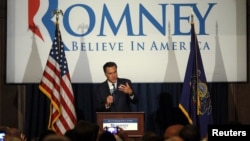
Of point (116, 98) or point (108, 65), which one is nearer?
point (108, 65)

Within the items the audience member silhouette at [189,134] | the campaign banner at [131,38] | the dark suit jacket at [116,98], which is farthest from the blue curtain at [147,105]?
the audience member silhouette at [189,134]

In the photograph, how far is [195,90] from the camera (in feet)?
31.0

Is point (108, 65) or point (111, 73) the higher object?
point (108, 65)

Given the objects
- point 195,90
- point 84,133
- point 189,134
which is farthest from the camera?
point 195,90

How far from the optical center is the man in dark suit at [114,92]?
9578mm

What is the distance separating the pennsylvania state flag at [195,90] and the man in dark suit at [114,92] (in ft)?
2.83

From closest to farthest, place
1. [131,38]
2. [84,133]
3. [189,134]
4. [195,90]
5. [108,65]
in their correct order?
[84,133] → [189,134] → [195,90] → [108,65] → [131,38]

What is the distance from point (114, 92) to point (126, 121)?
0.91 meters

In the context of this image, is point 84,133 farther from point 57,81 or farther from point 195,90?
point 195,90

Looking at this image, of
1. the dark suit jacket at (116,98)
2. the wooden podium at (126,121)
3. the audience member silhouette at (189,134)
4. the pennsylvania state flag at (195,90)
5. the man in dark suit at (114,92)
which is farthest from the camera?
the dark suit jacket at (116,98)

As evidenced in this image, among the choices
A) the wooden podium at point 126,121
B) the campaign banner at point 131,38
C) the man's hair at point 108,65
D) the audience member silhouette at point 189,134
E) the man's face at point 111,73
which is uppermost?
the campaign banner at point 131,38

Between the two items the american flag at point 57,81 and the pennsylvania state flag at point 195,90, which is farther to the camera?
Result: the pennsylvania state flag at point 195,90

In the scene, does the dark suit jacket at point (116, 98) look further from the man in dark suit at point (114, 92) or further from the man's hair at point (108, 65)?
the man's hair at point (108, 65)

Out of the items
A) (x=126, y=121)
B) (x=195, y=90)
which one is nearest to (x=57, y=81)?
(x=126, y=121)
